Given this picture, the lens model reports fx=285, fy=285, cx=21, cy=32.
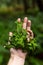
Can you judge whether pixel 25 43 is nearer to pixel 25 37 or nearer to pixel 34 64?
pixel 25 37

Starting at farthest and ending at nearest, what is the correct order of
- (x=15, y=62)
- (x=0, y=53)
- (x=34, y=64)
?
(x=34, y=64)
(x=0, y=53)
(x=15, y=62)

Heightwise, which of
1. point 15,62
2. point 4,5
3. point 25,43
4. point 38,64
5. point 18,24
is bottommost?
point 38,64

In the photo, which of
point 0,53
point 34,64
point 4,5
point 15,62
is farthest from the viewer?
point 4,5

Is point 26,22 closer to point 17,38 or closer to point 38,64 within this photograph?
point 17,38

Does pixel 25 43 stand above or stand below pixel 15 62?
above

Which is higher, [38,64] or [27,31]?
[27,31]

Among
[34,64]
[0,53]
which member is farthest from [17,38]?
[34,64]

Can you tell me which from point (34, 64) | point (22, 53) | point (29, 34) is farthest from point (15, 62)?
point (34, 64)

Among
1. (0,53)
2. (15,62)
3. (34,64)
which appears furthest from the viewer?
(34,64)

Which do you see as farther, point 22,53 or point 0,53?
point 0,53
